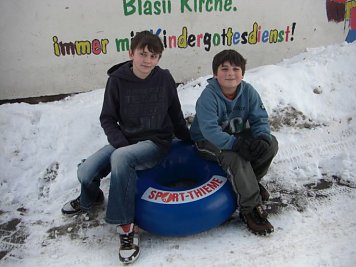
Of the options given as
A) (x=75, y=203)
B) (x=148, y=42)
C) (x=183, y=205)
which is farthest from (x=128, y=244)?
(x=148, y=42)

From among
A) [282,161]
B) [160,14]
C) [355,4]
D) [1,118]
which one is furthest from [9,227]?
→ [355,4]

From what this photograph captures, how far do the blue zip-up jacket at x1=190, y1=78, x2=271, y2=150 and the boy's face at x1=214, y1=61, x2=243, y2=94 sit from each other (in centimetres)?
7

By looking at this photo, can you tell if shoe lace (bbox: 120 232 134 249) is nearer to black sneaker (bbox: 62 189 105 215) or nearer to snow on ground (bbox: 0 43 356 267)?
snow on ground (bbox: 0 43 356 267)

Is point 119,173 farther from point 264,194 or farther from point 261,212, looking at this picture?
point 264,194

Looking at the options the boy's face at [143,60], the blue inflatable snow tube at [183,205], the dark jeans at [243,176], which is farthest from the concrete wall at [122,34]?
the dark jeans at [243,176]

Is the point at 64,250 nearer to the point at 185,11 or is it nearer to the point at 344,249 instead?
the point at 344,249

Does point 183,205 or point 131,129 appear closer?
point 183,205

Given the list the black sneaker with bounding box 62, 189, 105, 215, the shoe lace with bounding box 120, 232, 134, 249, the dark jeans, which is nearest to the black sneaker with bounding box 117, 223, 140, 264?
the shoe lace with bounding box 120, 232, 134, 249

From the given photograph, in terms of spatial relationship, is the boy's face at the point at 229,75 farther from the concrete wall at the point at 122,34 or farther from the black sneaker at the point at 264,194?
the concrete wall at the point at 122,34

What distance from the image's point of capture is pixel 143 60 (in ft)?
8.44

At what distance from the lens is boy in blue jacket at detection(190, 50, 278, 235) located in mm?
2525

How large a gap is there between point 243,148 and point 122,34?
7.80 ft

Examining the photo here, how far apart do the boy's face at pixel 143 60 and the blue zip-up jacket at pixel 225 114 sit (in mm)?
410

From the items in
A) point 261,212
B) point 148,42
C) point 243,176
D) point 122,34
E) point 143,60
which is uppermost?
point 148,42
